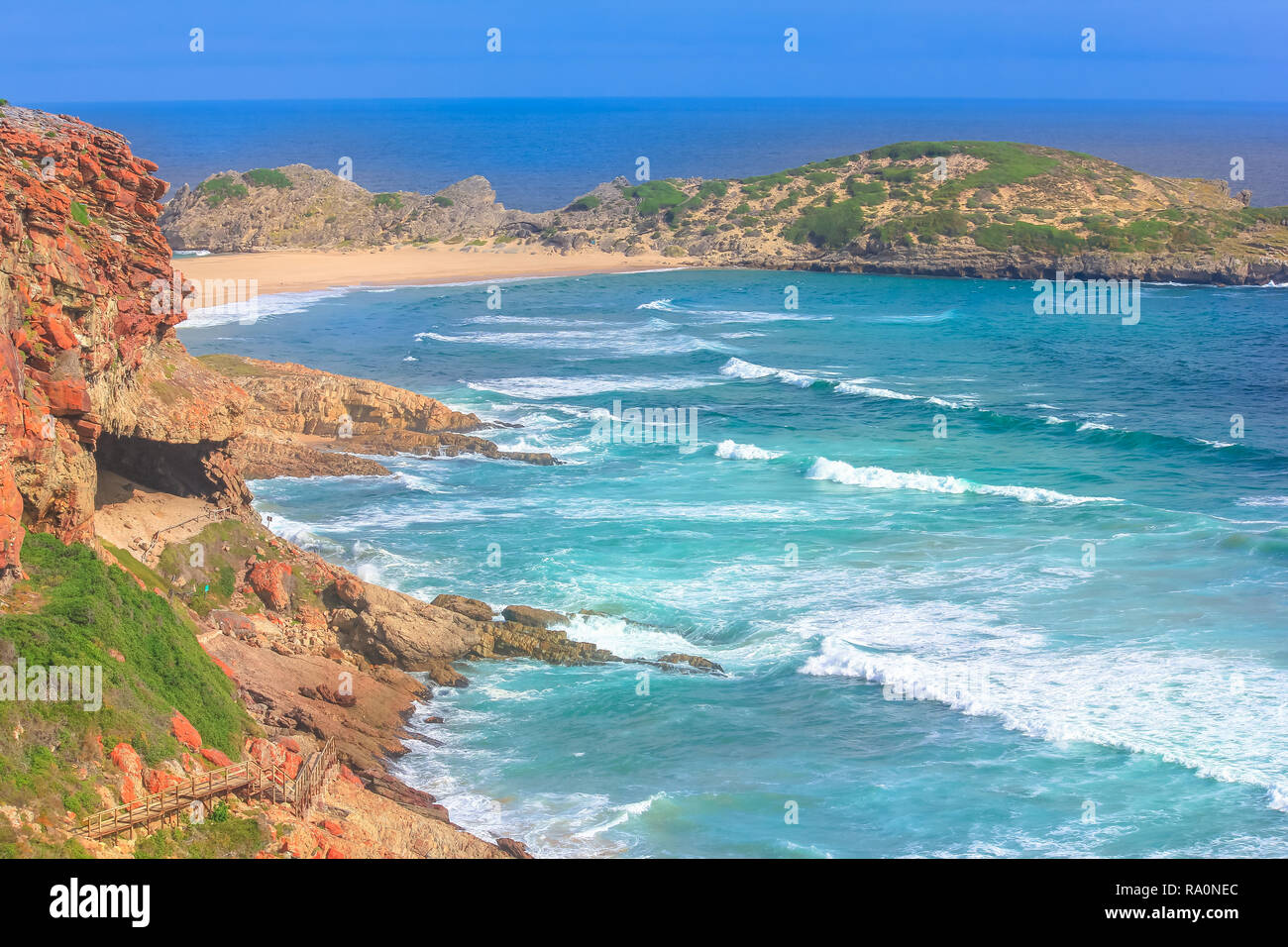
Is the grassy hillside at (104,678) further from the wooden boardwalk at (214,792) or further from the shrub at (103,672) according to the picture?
the wooden boardwalk at (214,792)

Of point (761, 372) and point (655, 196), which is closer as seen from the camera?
point (761, 372)

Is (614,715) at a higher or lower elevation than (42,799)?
lower

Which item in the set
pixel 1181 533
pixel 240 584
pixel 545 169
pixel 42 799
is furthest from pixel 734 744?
pixel 545 169

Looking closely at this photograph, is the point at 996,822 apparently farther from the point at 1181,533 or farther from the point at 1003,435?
the point at 1003,435

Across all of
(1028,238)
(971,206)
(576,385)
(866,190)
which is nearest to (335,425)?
(576,385)

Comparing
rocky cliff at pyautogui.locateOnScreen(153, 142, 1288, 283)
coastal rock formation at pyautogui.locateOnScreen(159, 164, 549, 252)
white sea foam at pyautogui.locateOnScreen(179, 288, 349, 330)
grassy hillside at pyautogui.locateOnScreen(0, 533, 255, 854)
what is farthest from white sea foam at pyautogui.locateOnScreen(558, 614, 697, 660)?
Answer: coastal rock formation at pyautogui.locateOnScreen(159, 164, 549, 252)

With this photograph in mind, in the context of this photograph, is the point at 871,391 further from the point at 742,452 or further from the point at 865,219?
the point at 865,219
